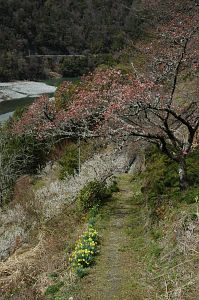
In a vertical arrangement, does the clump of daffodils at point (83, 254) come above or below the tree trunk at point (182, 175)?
below

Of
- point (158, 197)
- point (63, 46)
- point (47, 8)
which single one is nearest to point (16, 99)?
point (158, 197)

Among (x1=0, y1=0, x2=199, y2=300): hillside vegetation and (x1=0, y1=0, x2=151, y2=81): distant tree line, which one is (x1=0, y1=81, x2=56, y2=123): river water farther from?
(x1=0, y1=0, x2=199, y2=300): hillside vegetation

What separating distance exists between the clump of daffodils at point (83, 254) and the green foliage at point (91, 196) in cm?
372

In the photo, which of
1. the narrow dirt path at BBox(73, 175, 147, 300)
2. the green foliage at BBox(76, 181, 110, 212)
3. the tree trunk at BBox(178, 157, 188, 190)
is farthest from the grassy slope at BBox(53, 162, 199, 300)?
the green foliage at BBox(76, 181, 110, 212)

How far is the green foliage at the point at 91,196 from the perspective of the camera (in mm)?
15120

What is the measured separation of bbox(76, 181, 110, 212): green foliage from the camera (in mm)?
15120

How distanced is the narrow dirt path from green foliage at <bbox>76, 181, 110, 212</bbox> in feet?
1.65

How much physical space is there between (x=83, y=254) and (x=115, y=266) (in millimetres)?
770

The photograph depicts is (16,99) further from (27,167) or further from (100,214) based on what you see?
(100,214)

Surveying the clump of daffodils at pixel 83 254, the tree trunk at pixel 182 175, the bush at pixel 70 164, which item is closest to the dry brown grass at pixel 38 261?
the clump of daffodils at pixel 83 254

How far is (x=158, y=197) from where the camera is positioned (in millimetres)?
12398

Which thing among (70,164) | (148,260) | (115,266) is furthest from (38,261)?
(70,164)

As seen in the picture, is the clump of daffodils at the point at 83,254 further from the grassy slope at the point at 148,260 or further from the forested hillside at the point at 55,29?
the forested hillside at the point at 55,29

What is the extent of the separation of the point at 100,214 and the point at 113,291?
5081mm
